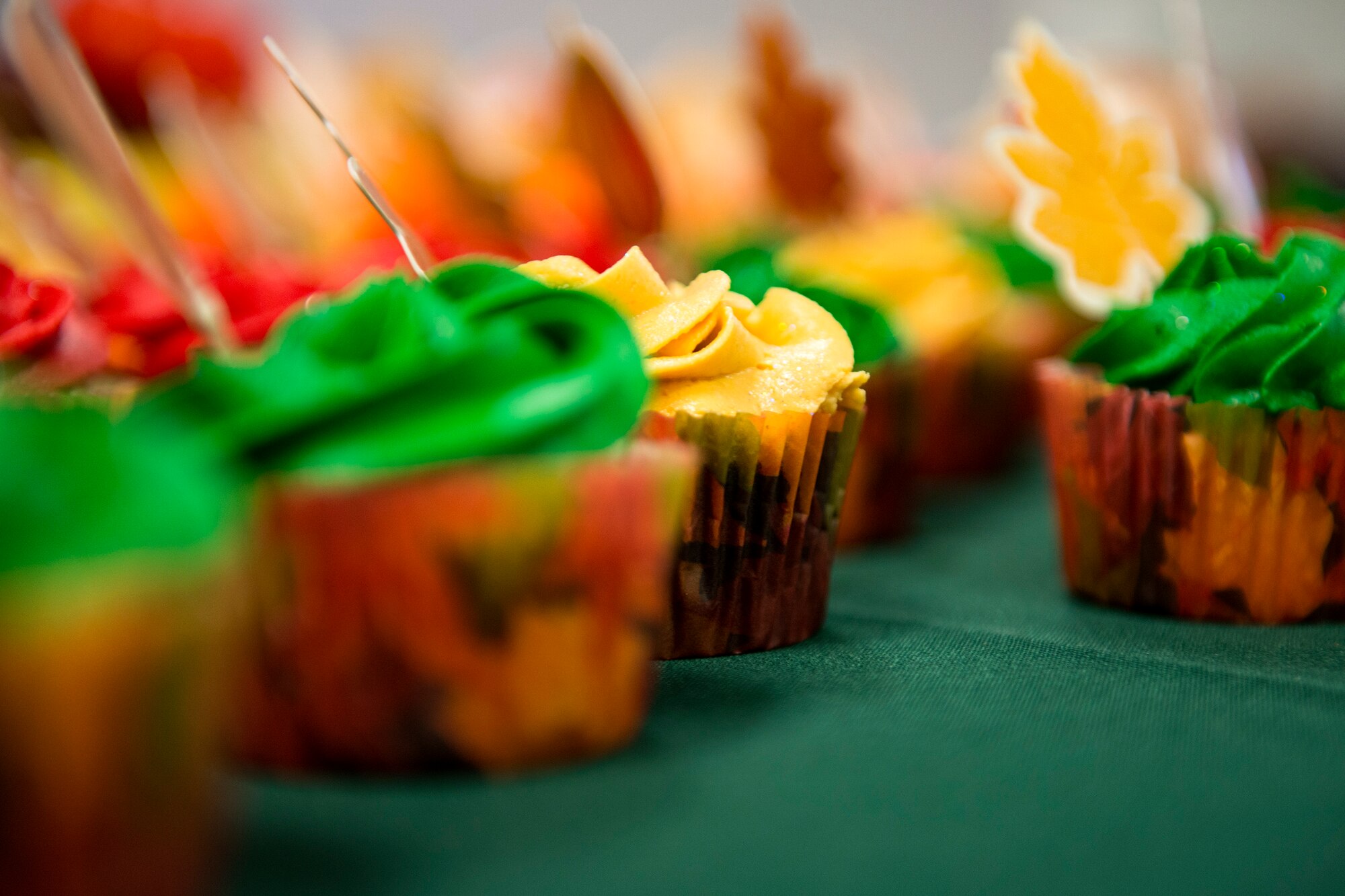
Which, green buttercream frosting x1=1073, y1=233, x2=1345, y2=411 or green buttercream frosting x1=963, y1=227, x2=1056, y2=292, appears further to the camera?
green buttercream frosting x1=963, y1=227, x2=1056, y2=292

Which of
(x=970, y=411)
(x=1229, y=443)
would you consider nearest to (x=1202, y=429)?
(x=1229, y=443)

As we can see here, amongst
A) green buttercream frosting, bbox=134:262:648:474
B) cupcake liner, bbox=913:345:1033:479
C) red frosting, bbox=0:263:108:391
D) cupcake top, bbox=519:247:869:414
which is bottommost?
cupcake liner, bbox=913:345:1033:479

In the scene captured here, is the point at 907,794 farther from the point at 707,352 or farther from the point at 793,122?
the point at 793,122

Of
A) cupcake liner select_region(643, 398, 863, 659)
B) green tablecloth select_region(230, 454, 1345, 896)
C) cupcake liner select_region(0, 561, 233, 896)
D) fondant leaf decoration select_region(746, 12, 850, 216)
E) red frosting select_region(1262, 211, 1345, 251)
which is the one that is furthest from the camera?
fondant leaf decoration select_region(746, 12, 850, 216)

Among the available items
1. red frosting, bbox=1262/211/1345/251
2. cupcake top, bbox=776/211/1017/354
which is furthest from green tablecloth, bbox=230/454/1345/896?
cupcake top, bbox=776/211/1017/354

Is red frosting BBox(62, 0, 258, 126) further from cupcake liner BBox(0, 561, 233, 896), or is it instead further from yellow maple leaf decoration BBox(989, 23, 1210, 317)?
cupcake liner BBox(0, 561, 233, 896)
